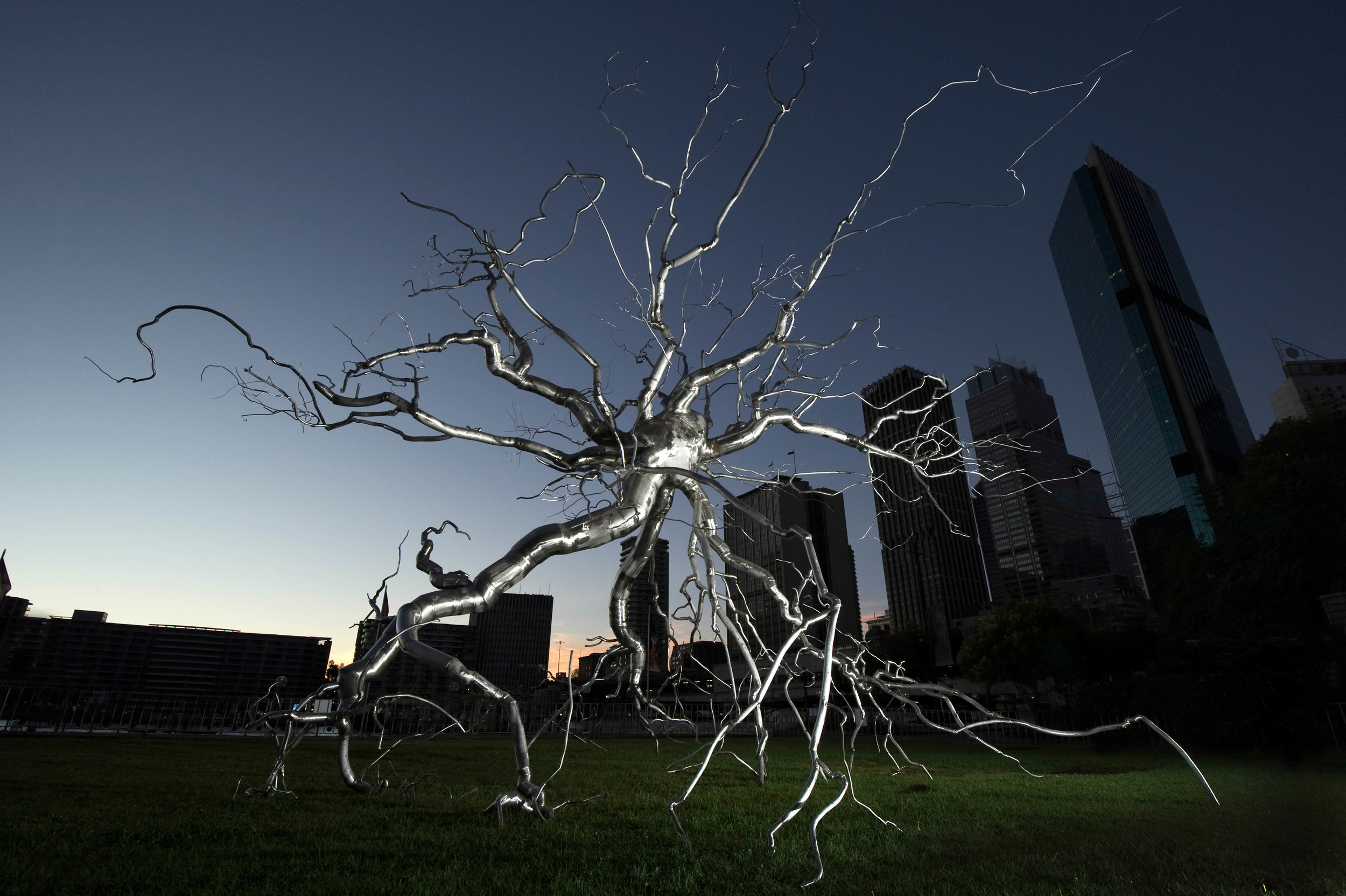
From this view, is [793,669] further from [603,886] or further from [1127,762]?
[1127,762]

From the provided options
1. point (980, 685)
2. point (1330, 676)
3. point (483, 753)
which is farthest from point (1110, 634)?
point (483, 753)

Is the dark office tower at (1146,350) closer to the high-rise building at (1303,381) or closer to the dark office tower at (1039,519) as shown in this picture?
the high-rise building at (1303,381)

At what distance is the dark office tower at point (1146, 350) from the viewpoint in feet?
270

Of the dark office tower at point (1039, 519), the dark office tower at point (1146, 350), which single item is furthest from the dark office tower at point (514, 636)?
A: the dark office tower at point (1146, 350)

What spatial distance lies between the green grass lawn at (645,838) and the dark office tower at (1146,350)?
87671mm

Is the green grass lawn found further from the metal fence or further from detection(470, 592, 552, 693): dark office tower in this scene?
detection(470, 592, 552, 693): dark office tower

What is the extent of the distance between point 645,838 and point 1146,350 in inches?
4173

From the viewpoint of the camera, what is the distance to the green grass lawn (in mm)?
2998

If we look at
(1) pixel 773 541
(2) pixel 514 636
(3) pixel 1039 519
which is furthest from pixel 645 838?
(3) pixel 1039 519

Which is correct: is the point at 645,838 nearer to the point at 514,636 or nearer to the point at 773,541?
the point at 773,541

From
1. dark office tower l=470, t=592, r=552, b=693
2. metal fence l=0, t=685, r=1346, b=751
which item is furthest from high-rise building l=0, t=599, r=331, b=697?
metal fence l=0, t=685, r=1346, b=751

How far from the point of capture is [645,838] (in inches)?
160

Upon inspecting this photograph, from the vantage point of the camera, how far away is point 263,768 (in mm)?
8602

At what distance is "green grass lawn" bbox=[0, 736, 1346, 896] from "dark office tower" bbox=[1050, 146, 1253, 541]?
288 feet
